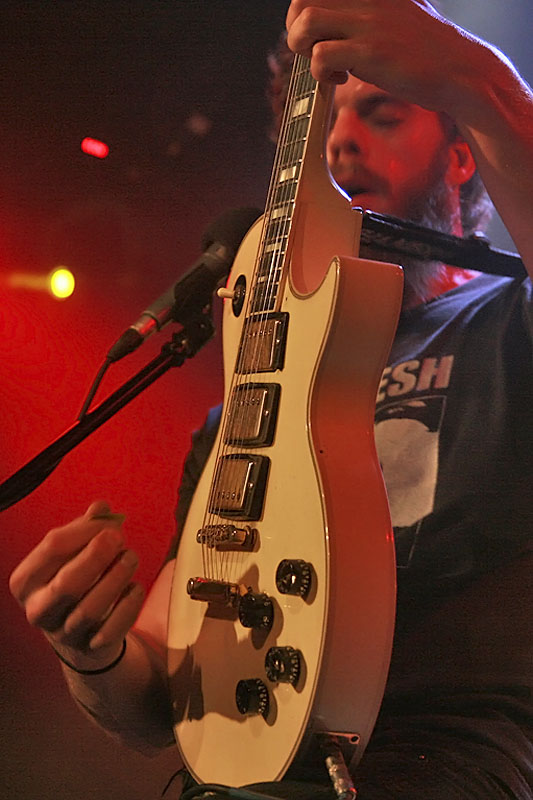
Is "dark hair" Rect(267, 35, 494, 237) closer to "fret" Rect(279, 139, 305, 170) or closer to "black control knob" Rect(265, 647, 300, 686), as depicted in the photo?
"fret" Rect(279, 139, 305, 170)

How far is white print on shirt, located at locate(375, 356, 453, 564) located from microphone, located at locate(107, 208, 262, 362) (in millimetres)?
315

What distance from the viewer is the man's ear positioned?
1.45 meters

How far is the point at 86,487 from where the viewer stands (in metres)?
1.66

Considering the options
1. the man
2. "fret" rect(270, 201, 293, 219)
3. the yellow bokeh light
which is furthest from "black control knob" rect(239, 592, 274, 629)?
the yellow bokeh light

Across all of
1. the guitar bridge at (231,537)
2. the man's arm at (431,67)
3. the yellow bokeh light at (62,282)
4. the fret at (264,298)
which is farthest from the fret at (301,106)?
the yellow bokeh light at (62,282)

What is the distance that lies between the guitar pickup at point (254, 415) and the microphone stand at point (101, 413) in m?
0.16

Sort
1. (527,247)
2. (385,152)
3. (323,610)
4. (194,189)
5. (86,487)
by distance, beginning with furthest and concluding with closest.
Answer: (194,189), (86,487), (385,152), (527,247), (323,610)

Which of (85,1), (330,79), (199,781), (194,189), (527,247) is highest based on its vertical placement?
(85,1)

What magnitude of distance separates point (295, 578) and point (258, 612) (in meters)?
0.07

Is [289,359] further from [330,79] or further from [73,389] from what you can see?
[73,389]

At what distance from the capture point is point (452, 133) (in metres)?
1.44

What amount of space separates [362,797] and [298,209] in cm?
61

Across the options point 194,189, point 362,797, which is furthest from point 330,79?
point 194,189

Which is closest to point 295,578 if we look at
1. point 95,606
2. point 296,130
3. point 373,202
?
point 95,606
